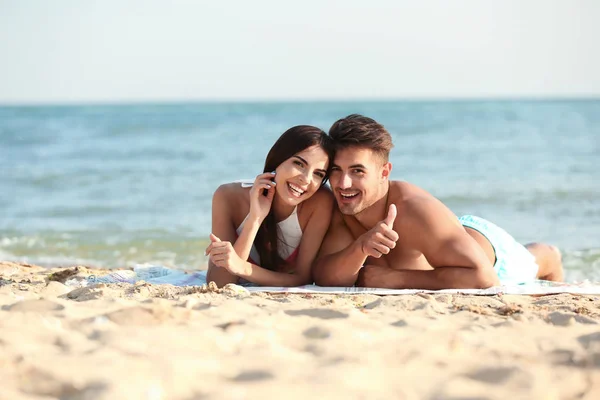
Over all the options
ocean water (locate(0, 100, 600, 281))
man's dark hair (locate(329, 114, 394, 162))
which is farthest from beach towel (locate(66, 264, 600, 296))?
ocean water (locate(0, 100, 600, 281))

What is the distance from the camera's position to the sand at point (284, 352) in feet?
7.89

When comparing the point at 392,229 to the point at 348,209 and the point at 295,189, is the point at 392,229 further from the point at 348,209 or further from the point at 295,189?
the point at 295,189

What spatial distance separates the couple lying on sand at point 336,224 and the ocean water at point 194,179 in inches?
118

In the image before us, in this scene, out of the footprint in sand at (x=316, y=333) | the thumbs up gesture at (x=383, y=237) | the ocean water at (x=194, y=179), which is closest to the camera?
the footprint in sand at (x=316, y=333)

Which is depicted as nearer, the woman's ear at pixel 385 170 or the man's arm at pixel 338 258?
the man's arm at pixel 338 258

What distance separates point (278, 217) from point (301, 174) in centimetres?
48

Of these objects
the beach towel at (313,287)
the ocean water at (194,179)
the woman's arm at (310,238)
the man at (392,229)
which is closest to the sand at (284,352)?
the beach towel at (313,287)

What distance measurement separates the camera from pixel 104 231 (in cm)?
973

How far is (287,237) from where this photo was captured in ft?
16.8

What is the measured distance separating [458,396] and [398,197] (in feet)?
8.69

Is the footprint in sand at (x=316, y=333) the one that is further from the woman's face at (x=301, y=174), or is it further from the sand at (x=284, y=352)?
the woman's face at (x=301, y=174)

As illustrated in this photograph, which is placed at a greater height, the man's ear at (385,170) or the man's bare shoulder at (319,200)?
the man's ear at (385,170)

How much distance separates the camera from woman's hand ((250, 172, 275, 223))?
15.8ft

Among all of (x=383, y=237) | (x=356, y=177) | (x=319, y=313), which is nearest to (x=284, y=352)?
(x=319, y=313)
